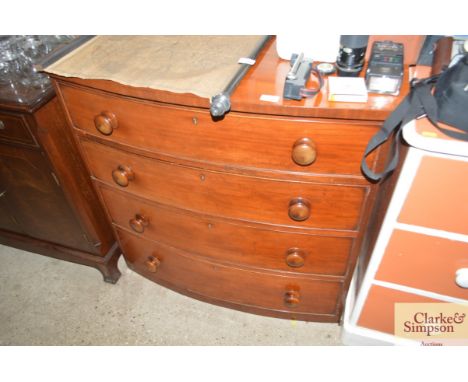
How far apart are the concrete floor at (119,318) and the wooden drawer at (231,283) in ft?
0.45

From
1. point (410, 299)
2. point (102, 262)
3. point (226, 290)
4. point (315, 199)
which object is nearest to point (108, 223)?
point (102, 262)

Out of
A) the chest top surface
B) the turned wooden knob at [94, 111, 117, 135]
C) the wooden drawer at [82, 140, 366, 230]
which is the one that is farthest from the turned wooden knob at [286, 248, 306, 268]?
the turned wooden knob at [94, 111, 117, 135]

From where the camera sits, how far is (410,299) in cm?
115

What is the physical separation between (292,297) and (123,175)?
0.70m

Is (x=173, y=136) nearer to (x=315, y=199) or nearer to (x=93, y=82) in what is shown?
(x=93, y=82)

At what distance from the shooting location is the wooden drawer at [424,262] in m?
0.96

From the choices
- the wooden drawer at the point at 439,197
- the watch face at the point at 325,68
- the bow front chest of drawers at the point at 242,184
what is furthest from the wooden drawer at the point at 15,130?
the wooden drawer at the point at 439,197

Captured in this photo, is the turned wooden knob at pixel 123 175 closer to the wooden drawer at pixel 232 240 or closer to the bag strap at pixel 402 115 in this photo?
the wooden drawer at pixel 232 240

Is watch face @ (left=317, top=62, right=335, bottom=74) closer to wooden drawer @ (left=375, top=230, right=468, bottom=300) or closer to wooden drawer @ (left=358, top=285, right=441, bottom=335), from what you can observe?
wooden drawer @ (left=375, top=230, right=468, bottom=300)

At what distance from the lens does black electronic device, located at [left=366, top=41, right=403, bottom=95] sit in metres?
0.80

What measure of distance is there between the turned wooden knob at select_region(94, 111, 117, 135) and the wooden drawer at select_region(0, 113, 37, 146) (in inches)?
12.4

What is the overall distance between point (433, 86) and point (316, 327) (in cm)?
108

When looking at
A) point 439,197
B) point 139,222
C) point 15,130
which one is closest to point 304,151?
point 439,197

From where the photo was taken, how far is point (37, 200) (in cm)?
142
